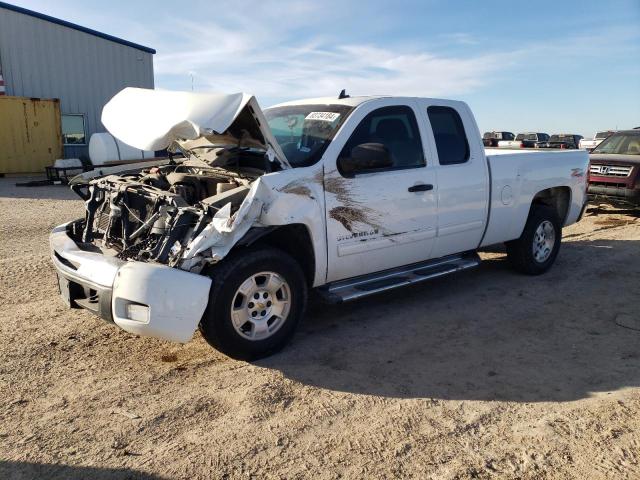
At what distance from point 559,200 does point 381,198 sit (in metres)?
3.41

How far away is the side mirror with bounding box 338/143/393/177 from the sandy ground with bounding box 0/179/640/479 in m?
1.40

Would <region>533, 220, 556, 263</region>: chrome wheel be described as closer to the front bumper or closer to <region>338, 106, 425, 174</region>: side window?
<region>338, 106, 425, 174</region>: side window

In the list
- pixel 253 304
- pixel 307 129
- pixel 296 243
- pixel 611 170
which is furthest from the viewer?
pixel 611 170

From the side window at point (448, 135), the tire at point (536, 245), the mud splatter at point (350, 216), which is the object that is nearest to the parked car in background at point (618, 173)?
the tire at point (536, 245)

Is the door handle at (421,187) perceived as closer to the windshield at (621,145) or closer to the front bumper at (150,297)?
the front bumper at (150,297)

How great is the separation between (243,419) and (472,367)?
69.9 inches

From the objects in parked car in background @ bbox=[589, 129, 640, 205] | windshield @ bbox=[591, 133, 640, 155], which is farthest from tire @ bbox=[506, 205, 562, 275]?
windshield @ bbox=[591, 133, 640, 155]

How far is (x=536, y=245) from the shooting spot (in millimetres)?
6520

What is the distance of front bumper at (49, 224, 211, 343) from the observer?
3537 mm

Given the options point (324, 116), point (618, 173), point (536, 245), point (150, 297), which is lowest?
point (536, 245)

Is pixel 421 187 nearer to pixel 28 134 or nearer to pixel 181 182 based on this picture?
pixel 181 182

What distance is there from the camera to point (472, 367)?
13.3ft

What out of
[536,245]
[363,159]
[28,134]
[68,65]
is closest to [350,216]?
[363,159]

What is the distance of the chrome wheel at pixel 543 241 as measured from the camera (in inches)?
255
